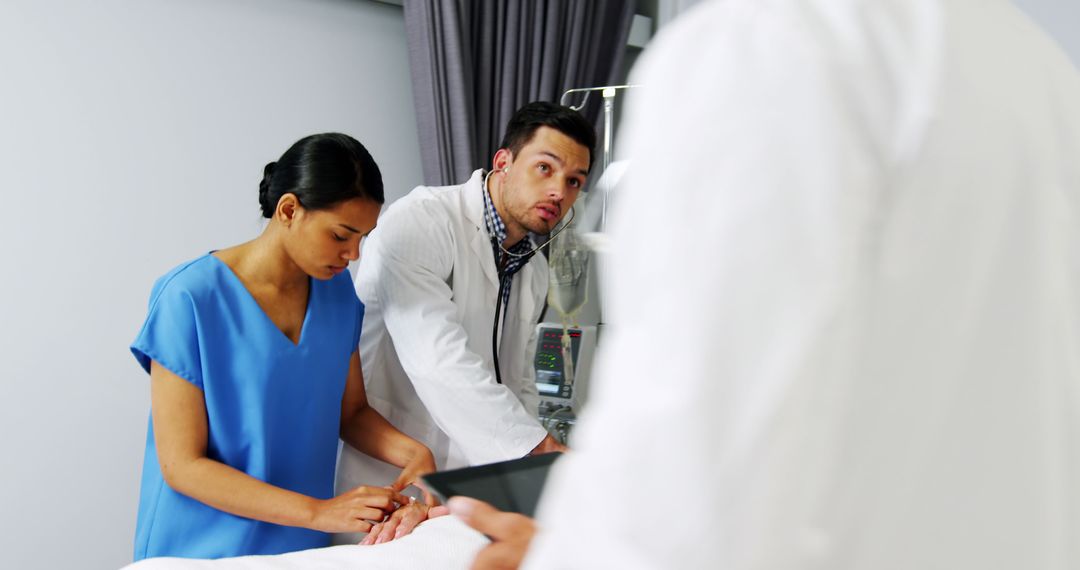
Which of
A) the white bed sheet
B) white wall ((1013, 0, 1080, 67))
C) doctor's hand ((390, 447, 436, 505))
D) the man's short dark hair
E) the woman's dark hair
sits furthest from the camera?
the man's short dark hair

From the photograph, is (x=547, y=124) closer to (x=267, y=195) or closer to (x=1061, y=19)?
(x=267, y=195)

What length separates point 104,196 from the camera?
200 centimetres

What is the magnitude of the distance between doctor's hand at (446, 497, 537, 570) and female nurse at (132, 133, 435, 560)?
2.44 ft

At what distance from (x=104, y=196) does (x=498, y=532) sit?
178 cm

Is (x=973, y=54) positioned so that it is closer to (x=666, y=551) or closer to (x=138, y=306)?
(x=666, y=551)

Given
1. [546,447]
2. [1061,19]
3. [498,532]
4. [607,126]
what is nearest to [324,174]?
[546,447]

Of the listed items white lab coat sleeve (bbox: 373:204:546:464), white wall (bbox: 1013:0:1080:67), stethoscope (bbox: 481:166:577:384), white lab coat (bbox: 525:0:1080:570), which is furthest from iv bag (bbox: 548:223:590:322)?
white lab coat (bbox: 525:0:1080:570)

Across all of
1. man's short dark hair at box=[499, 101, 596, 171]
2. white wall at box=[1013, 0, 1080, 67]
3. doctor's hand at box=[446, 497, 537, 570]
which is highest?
white wall at box=[1013, 0, 1080, 67]

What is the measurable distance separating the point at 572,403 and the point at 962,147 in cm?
180

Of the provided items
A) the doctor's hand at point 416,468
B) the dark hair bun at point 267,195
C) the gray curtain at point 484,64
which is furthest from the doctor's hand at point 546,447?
the gray curtain at point 484,64

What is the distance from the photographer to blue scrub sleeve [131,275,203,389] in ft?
4.45

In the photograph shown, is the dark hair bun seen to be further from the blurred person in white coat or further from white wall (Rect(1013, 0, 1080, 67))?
white wall (Rect(1013, 0, 1080, 67))

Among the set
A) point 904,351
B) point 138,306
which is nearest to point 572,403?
point 138,306

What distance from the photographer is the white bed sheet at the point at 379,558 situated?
115 cm
